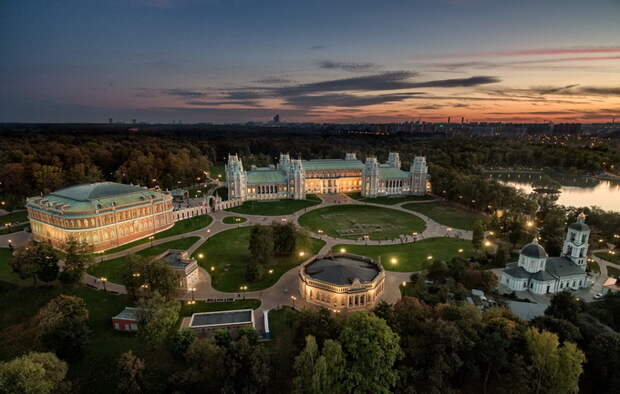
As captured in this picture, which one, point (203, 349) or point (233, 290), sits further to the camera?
point (233, 290)

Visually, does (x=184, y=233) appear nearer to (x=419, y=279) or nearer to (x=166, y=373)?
(x=166, y=373)

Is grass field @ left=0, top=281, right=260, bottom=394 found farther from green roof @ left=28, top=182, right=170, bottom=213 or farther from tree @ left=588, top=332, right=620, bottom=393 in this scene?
tree @ left=588, top=332, right=620, bottom=393

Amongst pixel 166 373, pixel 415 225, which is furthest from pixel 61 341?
pixel 415 225

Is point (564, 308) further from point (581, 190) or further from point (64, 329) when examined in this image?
point (581, 190)

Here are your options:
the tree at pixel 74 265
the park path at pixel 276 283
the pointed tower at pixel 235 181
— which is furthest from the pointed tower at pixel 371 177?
the tree at pixel 74 265

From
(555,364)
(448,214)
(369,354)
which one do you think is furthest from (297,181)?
(555,364)

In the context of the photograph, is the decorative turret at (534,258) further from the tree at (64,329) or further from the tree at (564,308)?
the tree at (64,329)
